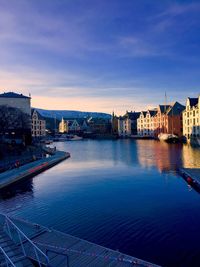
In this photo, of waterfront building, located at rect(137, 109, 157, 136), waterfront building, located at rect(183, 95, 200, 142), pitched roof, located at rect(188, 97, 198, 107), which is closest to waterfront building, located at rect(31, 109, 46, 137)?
waterfront building, located at rect(137, 109, 157, 136)

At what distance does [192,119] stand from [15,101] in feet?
212

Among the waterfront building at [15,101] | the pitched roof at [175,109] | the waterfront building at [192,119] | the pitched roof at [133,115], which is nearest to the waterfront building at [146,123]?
the pitched roof at [133,115]

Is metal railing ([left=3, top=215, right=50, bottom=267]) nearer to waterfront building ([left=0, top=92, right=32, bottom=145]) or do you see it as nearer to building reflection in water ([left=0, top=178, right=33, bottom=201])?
building reflection in water ([left=0, top=178, right=33, bottom=201])

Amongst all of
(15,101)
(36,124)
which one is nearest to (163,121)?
(36,124)

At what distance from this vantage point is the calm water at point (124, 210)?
1731cm

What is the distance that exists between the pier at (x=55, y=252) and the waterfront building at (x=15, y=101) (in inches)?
3427

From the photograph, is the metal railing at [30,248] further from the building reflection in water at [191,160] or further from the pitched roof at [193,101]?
the pitched roof at [193,101]

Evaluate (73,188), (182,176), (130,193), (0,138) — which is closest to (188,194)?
(130,193)

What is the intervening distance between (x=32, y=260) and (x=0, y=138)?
197 ft

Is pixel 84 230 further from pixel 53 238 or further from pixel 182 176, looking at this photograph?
pixel 182 176

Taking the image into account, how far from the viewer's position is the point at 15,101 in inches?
3964

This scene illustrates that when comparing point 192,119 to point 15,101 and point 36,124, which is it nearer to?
point 15,101

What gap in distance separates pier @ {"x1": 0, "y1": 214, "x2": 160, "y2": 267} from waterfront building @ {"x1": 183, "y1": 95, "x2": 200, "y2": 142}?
93449 mm

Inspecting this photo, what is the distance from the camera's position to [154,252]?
1647 cm
